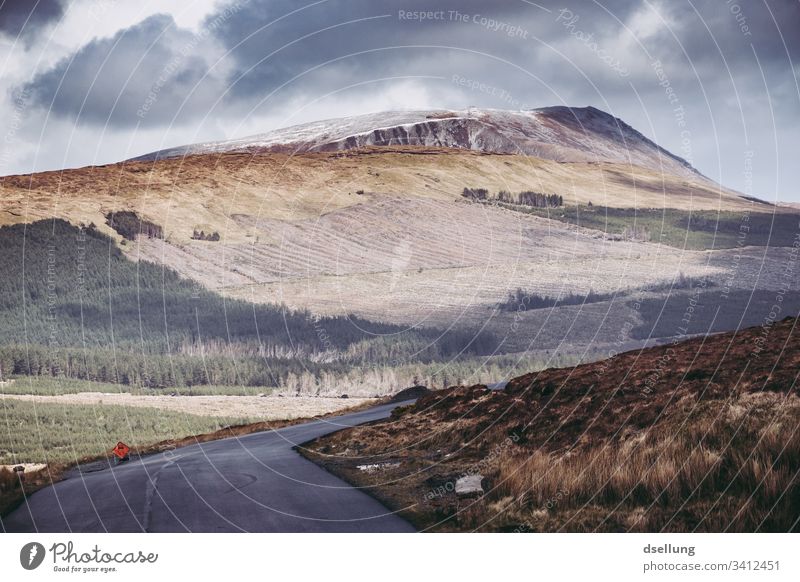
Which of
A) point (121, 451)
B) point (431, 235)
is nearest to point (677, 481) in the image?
point (121, 451)

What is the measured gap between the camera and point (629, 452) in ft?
69.7

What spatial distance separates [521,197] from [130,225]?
57001 mm

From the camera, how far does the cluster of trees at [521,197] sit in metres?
125

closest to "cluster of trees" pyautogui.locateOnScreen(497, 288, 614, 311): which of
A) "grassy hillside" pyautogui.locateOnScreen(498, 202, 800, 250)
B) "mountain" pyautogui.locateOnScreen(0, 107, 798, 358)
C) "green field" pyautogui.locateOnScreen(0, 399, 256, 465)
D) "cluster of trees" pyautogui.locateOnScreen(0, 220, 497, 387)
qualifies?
"mountain" pyautogui.locateOnScreen(0, 107, 798, 358)

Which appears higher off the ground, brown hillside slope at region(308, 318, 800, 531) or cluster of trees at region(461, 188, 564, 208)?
cluster of trees at region(461, 188, 564, 208)

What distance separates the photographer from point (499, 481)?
21781 millimetres

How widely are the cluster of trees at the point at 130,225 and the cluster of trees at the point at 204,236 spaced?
424 centimetres

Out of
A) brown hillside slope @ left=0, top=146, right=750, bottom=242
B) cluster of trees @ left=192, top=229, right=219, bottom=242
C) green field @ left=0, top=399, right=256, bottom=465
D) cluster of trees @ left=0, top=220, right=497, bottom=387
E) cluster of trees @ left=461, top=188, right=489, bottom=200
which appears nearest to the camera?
green field @ left=0, top=399, right=256, bottom=465

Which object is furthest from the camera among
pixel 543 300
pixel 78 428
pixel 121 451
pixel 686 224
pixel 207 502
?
pixel 686 224

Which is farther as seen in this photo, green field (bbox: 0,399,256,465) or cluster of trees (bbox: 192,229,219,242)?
cluster of trees (bbox: 192,229,219,242)

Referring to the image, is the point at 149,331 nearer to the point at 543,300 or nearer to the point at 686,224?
the point at 543,300

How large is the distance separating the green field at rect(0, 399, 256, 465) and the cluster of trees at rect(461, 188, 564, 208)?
275 ft

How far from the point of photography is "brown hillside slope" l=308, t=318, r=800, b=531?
19.2 m
